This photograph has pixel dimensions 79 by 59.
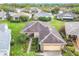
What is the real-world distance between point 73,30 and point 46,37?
0.73 feet

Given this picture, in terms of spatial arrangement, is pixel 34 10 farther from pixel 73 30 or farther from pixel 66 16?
pixel 73 30

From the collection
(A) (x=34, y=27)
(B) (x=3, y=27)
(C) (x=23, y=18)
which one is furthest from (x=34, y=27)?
(B) (x=3, y=27)

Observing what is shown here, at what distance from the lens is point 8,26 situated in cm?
224

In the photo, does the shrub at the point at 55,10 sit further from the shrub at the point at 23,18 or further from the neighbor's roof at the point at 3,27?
the neighbor's roof at the point at 3,27

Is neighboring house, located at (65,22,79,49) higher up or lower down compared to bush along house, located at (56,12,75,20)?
lower down

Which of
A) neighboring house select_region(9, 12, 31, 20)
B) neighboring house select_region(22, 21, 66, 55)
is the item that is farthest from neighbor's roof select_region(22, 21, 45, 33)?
neighboring house select_region(9, 12, 31, 20)

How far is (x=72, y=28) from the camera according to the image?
7.26 ft

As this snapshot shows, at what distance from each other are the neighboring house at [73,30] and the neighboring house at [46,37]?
8 cm

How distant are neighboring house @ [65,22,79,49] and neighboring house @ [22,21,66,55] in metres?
0.08

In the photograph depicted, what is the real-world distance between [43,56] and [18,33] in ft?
0.93

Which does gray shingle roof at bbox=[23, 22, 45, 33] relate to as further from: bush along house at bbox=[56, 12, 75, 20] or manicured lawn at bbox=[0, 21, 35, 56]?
bush along house at bbox=[56, 12, 75, 20]

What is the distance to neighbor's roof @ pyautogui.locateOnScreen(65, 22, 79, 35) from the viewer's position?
7.18ft

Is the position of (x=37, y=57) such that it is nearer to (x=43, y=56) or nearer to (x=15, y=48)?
(x=43, y=56)

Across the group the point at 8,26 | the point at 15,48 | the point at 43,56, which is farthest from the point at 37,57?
the point at 8,26
